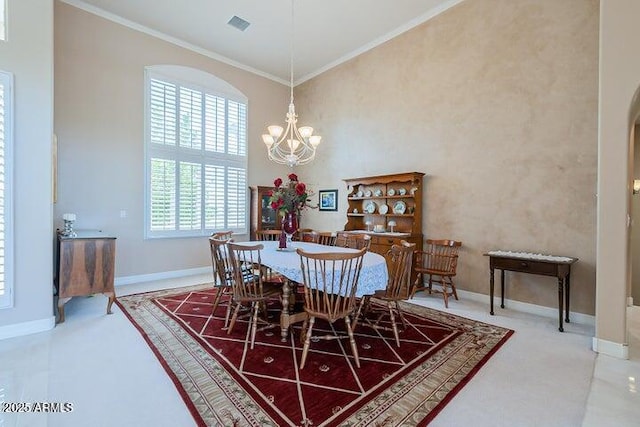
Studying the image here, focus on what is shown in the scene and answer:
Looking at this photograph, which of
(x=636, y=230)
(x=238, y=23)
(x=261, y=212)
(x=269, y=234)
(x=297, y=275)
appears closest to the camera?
(x=297, y=275)

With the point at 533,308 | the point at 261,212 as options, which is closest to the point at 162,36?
the point at 261,212

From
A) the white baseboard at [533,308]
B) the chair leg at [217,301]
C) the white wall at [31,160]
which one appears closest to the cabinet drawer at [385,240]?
the white baseboard at [533,308]

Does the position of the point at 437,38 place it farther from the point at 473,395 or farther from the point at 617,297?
the point at 473,395

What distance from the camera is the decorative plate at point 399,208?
5.02m

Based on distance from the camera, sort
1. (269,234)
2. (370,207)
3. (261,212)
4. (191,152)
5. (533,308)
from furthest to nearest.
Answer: (261,212) < (191,152) < (370,207) < (269,234) < (533,308)

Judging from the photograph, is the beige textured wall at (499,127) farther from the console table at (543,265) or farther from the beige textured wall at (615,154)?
the beige textured wall at (615,154)

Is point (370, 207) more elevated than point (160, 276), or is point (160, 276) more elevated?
point (370, 207)

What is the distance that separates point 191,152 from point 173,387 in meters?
4.52

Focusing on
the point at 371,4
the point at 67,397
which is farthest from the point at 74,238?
the point at 371,4

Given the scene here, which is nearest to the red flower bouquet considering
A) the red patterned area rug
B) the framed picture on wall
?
the red patterned area rug

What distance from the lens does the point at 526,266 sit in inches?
134

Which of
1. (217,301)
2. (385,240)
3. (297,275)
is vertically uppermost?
(385,240)

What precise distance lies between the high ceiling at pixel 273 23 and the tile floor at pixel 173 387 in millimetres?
4581

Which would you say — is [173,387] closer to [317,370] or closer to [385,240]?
[317,370]
